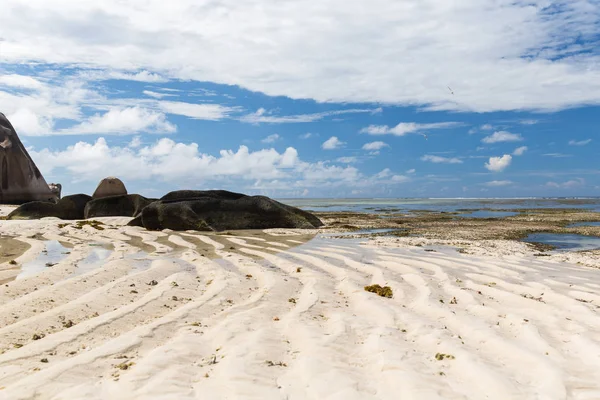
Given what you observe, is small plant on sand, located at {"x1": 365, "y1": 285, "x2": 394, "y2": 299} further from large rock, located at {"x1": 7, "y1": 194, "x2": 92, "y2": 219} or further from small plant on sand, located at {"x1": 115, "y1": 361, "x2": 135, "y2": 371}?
large rock, located at {"x1": 7, "y1": 194, "x2": 92, "y2": 219}

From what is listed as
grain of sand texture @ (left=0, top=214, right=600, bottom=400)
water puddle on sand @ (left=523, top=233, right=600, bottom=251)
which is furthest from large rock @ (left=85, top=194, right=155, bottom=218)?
water puddle on sand @ (left=523, top=233, right=600, bottom=251)

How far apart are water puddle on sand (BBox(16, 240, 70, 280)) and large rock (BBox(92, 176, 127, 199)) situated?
17.7 metres

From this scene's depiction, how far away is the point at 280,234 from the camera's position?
14.5 meters

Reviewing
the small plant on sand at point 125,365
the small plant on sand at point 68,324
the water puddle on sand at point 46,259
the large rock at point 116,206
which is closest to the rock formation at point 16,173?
the large rock at point 116,206

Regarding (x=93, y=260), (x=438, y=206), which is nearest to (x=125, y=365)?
(x=93, y=260)

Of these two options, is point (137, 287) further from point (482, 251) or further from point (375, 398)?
point (482, 251)

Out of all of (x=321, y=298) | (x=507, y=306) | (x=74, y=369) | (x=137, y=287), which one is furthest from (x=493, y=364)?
(x=137, y=287)

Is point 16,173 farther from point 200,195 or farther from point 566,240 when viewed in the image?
point 566,240

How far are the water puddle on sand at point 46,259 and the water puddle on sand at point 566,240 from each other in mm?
11425

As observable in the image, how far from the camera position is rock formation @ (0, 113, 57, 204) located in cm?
4128

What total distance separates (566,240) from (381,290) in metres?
10.5

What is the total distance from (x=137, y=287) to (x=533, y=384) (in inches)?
182

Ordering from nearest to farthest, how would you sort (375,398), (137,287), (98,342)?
(375,398) < (98,342) < (137,287)

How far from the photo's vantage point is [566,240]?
13781mm
